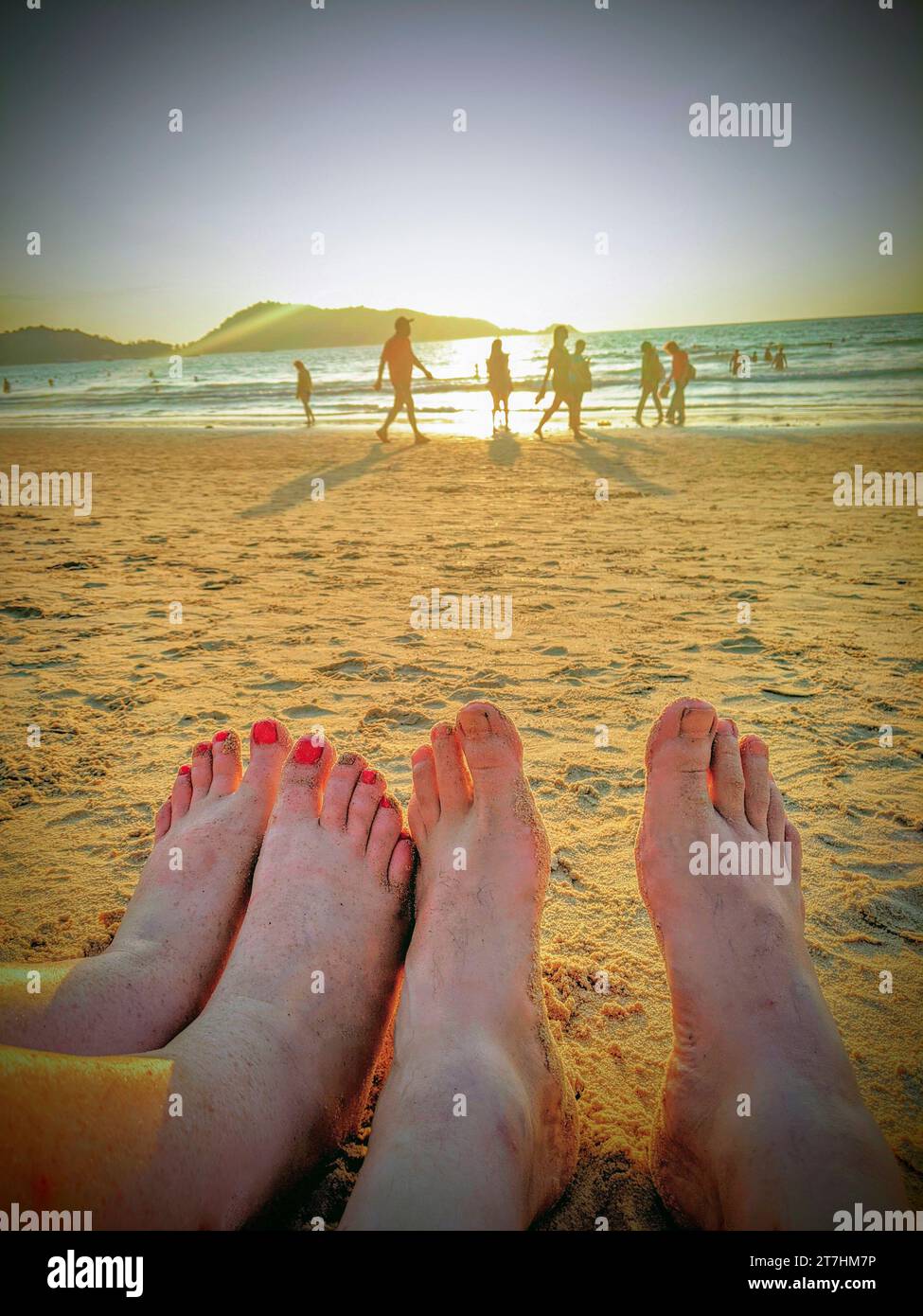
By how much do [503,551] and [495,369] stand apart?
9.68 metres

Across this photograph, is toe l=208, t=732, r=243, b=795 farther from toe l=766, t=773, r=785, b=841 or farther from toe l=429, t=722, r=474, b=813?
toe l=766, t=773, r=785, b=841

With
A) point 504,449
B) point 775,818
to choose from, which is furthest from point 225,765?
point 504,449

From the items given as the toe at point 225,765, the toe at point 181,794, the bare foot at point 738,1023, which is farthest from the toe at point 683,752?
the toe at point 181,794

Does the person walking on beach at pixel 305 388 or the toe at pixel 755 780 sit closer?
the toe at pixel 755 780

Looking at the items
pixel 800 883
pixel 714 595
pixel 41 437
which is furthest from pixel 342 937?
pixel 41 437

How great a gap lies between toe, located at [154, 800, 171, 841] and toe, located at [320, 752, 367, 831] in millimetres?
491

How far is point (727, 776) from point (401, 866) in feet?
2.97

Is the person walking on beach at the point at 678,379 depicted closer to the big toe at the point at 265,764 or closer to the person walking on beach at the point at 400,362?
the person walking on beach at the point at 400,362

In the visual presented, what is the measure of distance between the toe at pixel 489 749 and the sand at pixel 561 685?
1.09ft

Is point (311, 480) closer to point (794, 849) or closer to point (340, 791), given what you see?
point (340, 791)

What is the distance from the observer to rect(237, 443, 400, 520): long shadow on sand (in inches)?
266

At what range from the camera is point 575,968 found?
1.67 meters

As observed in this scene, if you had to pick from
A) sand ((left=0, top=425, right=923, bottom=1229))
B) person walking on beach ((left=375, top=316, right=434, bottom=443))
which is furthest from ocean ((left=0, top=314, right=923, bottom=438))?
sand ((left=0, top=425, right=923, bottom=1229))

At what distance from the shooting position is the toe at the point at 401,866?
1.81m
